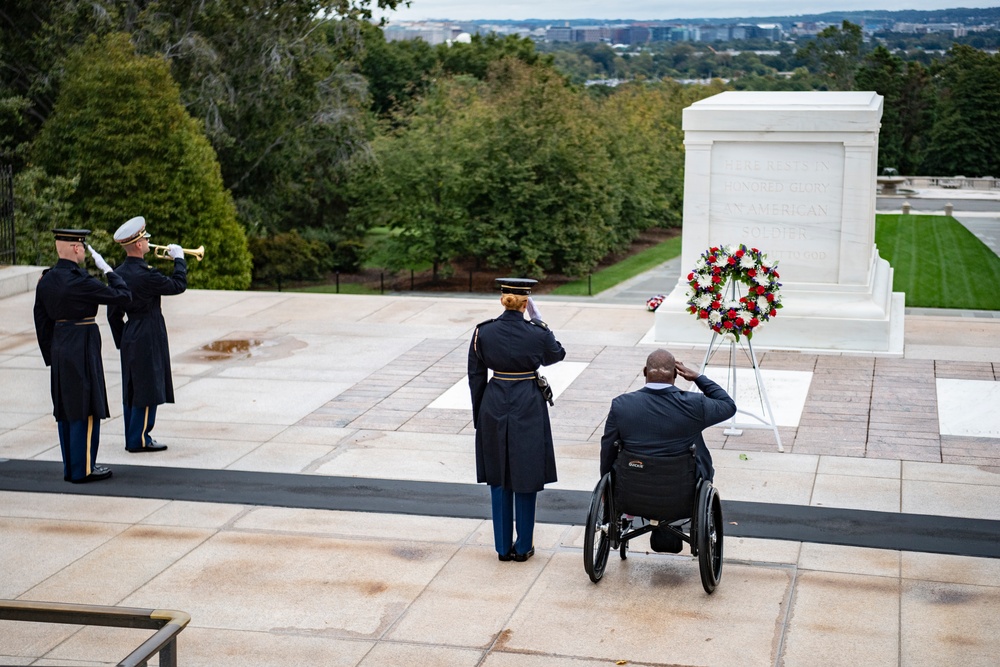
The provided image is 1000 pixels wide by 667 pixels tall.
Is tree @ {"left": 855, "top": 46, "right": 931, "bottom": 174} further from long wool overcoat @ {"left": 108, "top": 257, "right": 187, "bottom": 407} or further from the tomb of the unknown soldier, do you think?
long wool overcoat @ {"left": 108, "top": 257, "right": 187, "bottom": 407}

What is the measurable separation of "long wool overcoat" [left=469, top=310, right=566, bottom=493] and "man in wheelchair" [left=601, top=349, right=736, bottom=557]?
58cm

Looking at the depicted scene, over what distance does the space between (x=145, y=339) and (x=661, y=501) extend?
4795 millimetres

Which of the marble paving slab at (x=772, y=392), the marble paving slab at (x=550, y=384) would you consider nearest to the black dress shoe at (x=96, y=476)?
the marble paving slab at (x=550, y=384)

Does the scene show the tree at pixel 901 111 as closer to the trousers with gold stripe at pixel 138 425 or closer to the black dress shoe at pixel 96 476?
the trousers with gold stripe at pixel 138 425

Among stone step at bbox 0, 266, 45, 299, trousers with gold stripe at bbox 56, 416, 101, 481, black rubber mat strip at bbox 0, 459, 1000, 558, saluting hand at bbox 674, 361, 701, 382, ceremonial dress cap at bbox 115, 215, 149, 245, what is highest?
ceremonial dress cap at bbox 115, 215, 149, 245

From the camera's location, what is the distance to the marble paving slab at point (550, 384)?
11305mm

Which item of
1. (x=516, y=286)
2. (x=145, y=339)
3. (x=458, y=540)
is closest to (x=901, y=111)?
(x=145, y=339)

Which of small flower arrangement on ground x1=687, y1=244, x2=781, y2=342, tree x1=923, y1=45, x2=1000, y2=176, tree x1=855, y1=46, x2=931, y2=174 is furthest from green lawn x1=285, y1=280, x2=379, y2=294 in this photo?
tree x1=923, y1=45, x2=1000, y2=176

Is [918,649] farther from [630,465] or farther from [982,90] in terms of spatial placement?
[982,90]

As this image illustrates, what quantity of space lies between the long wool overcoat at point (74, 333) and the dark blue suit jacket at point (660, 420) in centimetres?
417

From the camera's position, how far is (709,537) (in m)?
6.35

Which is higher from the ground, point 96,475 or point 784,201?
point 784,201

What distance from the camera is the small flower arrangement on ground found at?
31.8 feet

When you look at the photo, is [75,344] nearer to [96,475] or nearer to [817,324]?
[96,475]
